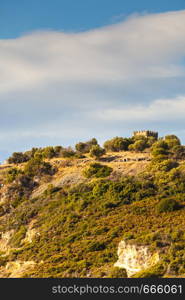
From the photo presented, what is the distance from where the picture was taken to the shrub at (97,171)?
241ft

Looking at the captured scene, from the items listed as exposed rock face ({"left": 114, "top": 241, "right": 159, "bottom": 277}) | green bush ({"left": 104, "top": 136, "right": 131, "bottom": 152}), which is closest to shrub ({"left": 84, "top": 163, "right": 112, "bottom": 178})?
green bush ({"left": 104, "top": 136, "right": 131, "bottom": 152})

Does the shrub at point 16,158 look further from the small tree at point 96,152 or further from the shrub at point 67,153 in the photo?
the small tree at point 96,152

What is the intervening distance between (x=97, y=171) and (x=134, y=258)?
3089 centimetres

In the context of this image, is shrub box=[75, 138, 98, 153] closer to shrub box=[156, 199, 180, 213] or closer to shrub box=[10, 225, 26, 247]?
shrub box=[10, 225, 26, 247]

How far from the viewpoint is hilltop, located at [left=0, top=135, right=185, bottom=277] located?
151 feet

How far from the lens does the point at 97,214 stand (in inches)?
2437

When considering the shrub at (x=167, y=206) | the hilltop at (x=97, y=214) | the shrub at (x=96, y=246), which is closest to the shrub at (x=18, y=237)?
the hilltop at (x=97, y=214)

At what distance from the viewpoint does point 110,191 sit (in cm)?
6656

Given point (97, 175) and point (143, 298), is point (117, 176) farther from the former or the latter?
point (143, 298)

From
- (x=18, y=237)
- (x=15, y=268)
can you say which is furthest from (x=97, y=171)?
(x=15, y=268)

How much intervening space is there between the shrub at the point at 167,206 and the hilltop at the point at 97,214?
0.11 m

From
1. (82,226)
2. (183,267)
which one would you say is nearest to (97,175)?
(82,226)

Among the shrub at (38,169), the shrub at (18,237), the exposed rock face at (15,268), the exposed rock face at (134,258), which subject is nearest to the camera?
the exposed rock face at (134,258)

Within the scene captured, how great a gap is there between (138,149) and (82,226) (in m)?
31.7
